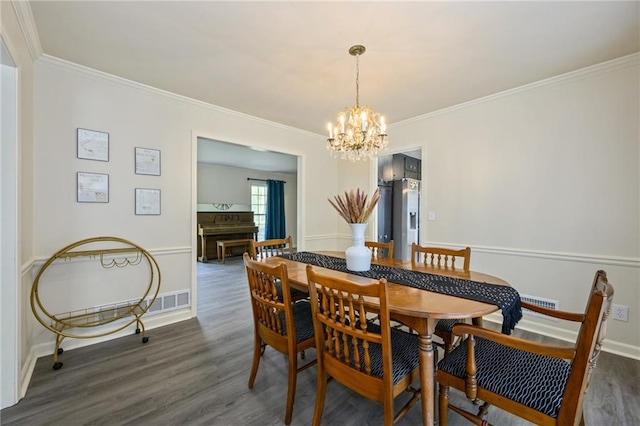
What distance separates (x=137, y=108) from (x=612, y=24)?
392cm

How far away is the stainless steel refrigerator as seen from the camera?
483 centimetres

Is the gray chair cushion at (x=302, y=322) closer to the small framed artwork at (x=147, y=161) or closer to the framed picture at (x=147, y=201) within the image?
the framed picture at (x=147, y=201)

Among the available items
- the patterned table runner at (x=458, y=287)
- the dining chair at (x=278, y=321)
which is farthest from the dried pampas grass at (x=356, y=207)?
the dining chair at (x=278, y=321)

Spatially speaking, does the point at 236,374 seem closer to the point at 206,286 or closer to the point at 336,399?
the point at 336,399

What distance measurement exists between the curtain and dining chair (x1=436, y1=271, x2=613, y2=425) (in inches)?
295

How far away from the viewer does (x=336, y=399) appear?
5.88 ft

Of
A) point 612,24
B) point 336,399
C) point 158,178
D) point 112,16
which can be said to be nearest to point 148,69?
point 112,16

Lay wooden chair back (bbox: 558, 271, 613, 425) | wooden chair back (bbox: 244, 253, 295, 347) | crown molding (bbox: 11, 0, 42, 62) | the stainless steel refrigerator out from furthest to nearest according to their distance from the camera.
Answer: the stainless steel refrigerator → crown molding (bbox: 11, 0, 42, 62) → wooden chair back (bbox: 244, 253, 295, 347) → wooden chair back (bbox: 558, 271, 613, 425)

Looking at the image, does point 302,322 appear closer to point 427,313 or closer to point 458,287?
point 427,313

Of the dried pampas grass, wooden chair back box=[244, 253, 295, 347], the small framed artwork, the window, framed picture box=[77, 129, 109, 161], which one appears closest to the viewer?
wooden chair back box=[244, 253, 295, 347]

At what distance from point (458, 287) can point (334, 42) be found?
1886mm

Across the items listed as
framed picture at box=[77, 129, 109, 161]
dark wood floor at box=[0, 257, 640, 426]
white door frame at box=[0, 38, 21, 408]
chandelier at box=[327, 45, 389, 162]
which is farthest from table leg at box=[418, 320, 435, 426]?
framed picture at box=[77, 129, 109, 161]

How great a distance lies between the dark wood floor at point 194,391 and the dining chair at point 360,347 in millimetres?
388

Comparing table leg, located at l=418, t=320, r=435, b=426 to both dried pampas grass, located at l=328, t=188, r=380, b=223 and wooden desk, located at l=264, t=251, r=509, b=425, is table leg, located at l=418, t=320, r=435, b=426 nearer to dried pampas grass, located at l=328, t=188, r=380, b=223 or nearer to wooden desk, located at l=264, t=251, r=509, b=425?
wooden desk, located at l=264, t=251, r=509, b=425
